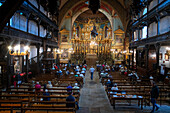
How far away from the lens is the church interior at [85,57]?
6.89 m

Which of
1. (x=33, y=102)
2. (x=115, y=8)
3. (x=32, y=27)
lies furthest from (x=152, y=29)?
(x=33, y=102)

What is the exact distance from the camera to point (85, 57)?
3400cm

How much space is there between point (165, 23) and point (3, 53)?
60.9ft

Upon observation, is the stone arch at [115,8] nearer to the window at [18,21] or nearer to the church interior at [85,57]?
the church interior at [85,57]

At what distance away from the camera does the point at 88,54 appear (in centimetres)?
3534

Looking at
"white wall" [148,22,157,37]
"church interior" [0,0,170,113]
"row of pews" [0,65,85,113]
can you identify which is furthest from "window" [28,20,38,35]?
"white wall" [148,22,157,37]

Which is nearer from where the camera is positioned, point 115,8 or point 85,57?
point 115,8

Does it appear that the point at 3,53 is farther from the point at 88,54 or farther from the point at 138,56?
the point at 88,54

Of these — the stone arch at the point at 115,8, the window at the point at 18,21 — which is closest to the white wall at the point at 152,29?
the stone arch at the point at 115,8

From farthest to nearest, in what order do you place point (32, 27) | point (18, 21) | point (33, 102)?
1. point (32, 27)
2. point (18, 21)
3. point (33, 102)

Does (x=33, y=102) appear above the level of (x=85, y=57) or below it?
below

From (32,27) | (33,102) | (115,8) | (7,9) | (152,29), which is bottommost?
(33,102)

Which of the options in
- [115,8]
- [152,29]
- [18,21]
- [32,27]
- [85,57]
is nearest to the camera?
[18,21]

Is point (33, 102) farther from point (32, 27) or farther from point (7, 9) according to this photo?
point (32, 27)
